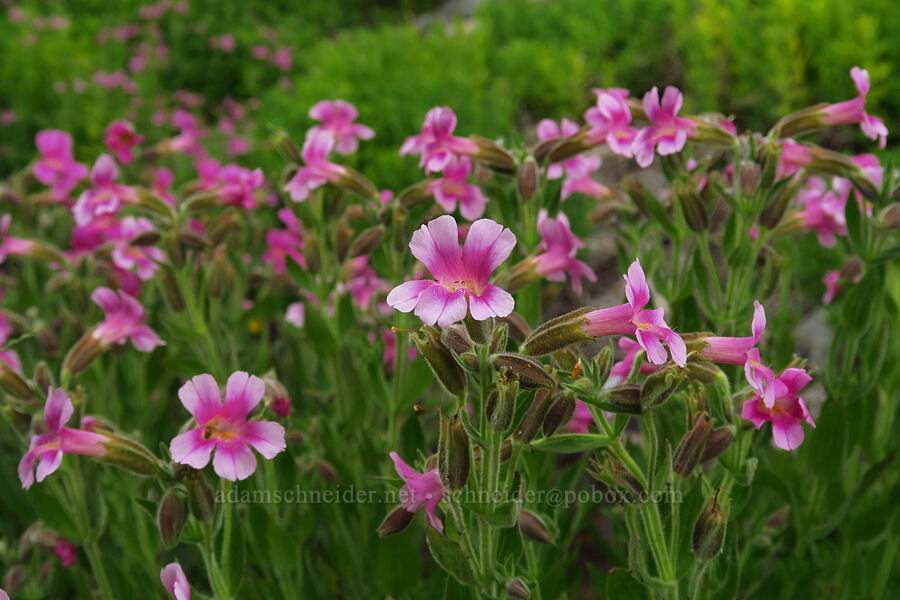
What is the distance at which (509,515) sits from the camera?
114 cm

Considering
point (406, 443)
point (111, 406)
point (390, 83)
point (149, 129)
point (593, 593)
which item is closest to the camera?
point (406, 443)

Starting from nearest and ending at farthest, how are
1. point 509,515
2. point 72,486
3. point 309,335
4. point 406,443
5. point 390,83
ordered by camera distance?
point 509,515 → point 72,486 → point 406,443 → point 309,335 → point 390,83

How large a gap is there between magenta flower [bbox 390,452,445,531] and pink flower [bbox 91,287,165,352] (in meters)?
0.81

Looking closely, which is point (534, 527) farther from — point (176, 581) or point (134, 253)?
point (134, 253)

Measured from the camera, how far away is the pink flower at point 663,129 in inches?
60.4

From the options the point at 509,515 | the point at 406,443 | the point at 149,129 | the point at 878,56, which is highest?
the point at 509,515

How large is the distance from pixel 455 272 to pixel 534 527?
530 mm

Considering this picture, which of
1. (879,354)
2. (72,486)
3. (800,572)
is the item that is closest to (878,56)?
(879,354)

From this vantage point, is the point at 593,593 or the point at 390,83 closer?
the point at 593,593

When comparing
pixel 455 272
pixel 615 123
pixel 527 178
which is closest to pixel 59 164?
pixel 527 178

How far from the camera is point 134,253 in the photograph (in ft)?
7.02

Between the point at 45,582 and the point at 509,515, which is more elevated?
the point at 509,515

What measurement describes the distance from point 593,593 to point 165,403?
1.36m

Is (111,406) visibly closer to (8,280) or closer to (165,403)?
(165,403)
